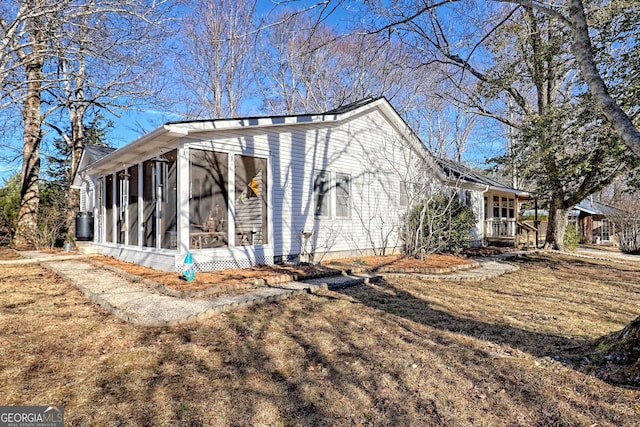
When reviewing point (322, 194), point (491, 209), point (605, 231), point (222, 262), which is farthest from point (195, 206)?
point (605, 231)

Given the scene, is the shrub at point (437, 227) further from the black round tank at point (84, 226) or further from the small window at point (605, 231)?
the small window at point (605, 231)

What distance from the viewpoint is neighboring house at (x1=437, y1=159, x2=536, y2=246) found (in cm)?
1531

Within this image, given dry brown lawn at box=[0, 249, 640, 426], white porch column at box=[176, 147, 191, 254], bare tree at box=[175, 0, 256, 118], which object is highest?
bare tree at box=[175, 0, 256, 118]

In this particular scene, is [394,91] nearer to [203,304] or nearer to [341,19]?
[341,19]

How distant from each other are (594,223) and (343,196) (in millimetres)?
26878

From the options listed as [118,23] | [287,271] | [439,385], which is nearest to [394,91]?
[118,23]

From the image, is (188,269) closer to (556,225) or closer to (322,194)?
(322,194)

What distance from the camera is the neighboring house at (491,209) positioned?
15312 millimetres

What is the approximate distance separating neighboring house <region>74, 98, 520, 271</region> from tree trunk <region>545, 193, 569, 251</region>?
275 inches

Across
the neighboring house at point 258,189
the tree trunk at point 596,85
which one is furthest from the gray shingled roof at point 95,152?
the tree trunk at point 596,85

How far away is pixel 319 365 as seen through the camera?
347 centimetres

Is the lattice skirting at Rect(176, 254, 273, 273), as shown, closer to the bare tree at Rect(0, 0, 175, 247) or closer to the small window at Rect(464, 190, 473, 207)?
the bare tree at Rect(0, 0, 175, 247)

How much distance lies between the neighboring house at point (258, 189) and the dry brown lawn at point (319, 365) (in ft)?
9.17

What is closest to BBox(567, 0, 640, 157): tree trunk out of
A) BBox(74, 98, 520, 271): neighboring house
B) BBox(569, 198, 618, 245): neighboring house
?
BBox(74, 98, 520, 271): neighboring house
